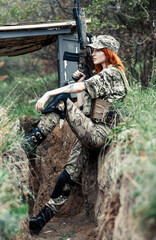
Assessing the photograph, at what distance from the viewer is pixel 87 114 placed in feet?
13.7

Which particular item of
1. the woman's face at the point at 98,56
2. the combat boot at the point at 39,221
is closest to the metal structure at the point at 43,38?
the woman's face at the point at 98,56

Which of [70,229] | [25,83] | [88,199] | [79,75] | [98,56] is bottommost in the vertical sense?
[70,229]

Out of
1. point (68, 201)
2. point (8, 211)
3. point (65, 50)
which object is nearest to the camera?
point (8, 211)

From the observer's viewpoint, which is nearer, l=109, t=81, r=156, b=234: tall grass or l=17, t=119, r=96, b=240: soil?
l=109, t=81, r=156, b=234: tall grass

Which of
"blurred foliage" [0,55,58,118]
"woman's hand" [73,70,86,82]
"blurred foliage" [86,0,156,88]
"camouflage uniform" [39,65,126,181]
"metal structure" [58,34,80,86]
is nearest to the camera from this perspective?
"camouflage uniform" [39,65,126,181]

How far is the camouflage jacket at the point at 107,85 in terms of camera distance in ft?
12.4

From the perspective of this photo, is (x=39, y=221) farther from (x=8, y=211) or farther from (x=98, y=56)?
(x=98, y=56)

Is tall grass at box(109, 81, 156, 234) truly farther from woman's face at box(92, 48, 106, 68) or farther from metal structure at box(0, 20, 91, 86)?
metal structure at box(0, 20, 91, 86)

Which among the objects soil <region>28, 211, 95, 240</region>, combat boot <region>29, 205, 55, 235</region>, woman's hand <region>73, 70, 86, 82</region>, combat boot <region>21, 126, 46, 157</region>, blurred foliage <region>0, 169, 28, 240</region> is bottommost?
soil <region>28, 211, 95, 240</region>

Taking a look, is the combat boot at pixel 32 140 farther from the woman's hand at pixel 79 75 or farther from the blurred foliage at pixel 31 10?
the blurred foliage at pixel 31 10

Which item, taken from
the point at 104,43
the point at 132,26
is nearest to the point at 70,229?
the point at 104,43

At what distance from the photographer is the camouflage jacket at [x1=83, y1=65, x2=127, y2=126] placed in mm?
3771

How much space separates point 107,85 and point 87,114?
51cm

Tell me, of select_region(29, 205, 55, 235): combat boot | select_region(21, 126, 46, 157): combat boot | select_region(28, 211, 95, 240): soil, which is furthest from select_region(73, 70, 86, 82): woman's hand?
select_region(28, 211, 95, 240): soil
